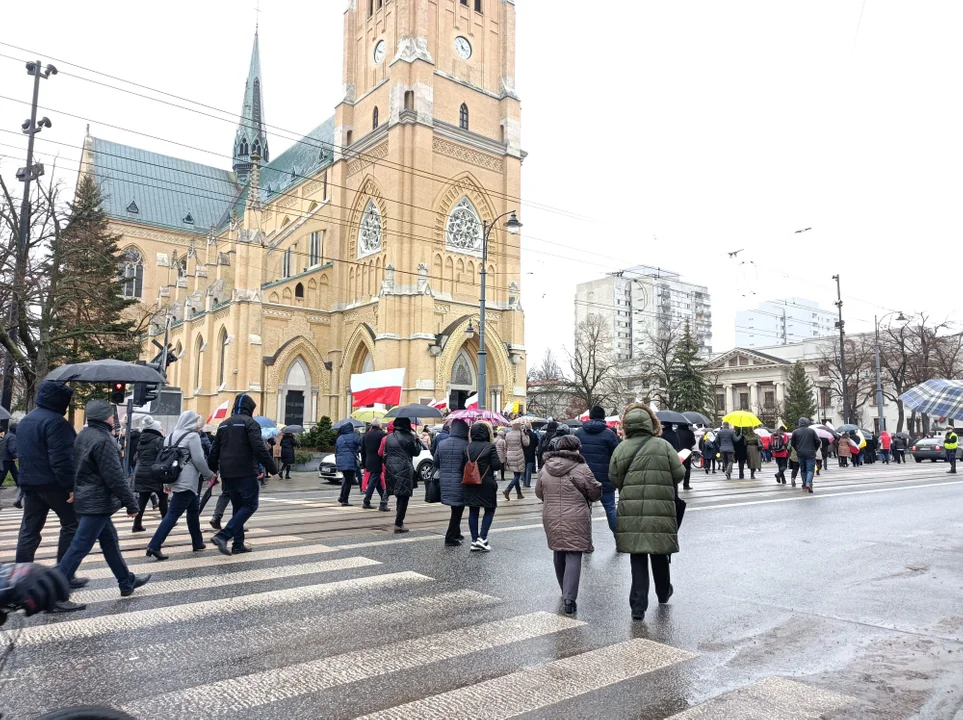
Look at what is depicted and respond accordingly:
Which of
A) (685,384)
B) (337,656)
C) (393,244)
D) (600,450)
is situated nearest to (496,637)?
(337,656)

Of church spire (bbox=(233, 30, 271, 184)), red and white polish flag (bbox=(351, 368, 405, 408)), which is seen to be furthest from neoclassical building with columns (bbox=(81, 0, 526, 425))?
church spire (bbox=(233, 30, 271, 184))

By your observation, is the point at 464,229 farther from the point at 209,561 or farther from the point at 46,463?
the point at 46,463

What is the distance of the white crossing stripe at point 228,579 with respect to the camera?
244 inches

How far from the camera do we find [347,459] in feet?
48.4

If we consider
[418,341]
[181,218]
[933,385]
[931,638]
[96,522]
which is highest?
[181,218]

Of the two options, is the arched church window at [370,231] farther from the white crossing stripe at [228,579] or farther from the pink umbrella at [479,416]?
the white crossing stripe at [228,579]

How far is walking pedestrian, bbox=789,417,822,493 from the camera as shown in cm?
1623

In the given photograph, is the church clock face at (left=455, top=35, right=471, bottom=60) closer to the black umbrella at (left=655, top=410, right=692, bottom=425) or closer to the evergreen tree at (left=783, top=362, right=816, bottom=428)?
the black umbrella at (left=655, top=410, right=692, bottom=425)

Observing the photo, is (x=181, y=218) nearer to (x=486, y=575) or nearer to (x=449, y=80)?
(x=449, y=80)

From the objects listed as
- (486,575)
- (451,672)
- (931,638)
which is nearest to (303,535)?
(486,575)

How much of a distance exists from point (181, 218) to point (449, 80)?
32465 mm

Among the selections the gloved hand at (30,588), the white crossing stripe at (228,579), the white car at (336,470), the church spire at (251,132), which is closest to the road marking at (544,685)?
the gloved hand at (30,588)

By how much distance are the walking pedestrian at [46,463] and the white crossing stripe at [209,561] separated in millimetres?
874

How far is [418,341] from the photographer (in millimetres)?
35469
